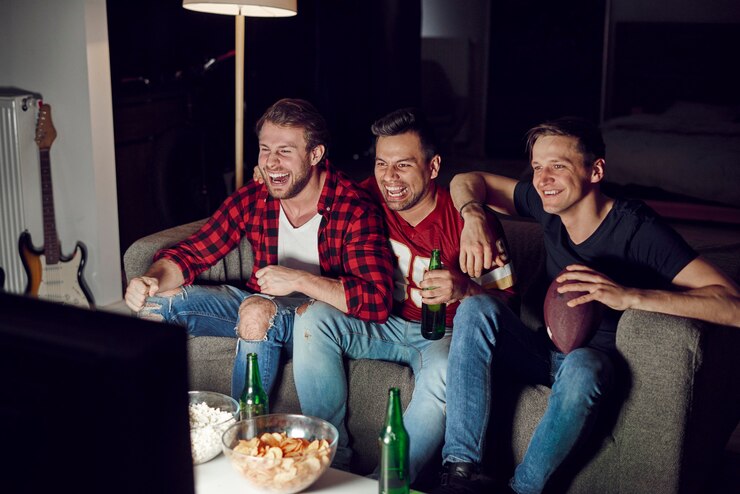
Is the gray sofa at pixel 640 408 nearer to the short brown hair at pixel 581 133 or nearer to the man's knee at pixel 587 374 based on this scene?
the man's knee at pixel 587 374

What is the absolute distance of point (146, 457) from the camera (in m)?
0.47

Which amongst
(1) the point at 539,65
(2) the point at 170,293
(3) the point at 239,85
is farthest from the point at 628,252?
(1) the point at 539,65

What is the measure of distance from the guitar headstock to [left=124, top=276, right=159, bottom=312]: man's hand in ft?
5.40

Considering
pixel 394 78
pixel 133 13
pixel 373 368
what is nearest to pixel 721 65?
pixel 394 78

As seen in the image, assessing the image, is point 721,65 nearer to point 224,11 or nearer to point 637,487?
point 224,11

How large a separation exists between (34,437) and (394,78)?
6.46m

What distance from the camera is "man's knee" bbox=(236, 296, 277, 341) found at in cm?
227

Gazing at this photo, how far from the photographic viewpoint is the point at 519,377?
7.08 ft

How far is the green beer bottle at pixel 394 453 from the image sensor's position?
159 centimetres

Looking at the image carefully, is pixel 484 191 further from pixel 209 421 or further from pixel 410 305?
pixel 209 421

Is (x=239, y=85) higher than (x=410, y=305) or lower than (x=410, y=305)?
higher

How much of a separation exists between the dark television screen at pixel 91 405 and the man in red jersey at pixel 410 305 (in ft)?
5.22

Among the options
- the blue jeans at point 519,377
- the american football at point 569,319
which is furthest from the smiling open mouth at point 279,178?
the american football at point 569,319

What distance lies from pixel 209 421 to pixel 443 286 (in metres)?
0.66
